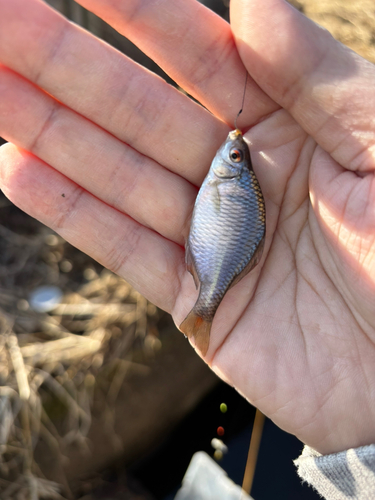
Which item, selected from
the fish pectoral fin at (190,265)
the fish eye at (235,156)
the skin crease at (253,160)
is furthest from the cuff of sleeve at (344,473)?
the fish eye at (235,156)

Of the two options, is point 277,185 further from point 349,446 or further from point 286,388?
point 349,446

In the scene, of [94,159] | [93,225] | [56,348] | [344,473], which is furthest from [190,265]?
[56,348]

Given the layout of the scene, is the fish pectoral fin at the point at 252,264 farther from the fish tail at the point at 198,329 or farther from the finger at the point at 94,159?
the finger at the point at 94,159

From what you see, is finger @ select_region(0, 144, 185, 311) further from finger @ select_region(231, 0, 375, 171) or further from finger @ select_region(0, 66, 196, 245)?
finger @ select_region(231, 0, 375, 171)

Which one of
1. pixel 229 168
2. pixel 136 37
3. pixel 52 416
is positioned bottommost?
pixel 52 416

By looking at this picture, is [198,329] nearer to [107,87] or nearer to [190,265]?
[190,265]

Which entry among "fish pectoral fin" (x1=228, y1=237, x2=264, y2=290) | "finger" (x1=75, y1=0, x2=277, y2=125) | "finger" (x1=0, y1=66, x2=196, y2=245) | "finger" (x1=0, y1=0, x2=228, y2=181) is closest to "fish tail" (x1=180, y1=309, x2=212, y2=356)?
"fish pectoral fin" (x1=228, y1=237, x2=264, y2=290)

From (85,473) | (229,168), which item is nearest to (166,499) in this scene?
(85,473)
